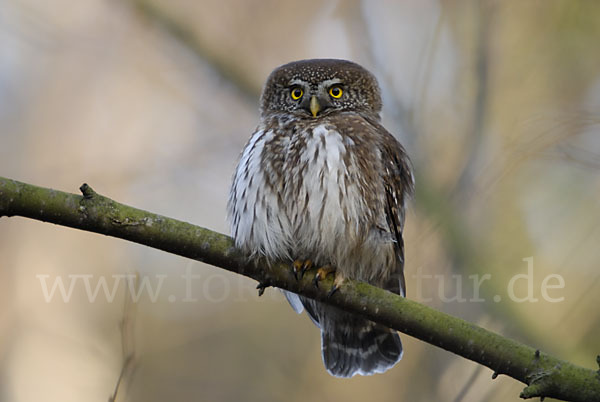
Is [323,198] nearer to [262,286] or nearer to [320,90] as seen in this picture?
[262,286]

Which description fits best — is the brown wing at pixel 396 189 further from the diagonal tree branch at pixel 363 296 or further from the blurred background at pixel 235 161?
the diagonal tree branch at pixel 363 296

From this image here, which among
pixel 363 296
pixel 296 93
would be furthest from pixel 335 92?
pixel 363 296

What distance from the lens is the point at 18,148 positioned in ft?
23.6

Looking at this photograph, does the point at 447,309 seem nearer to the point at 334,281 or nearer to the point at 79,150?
the point at 334,281

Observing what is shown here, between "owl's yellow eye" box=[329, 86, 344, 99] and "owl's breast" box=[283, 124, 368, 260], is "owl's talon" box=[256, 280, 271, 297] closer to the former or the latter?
"owl's breast" box=[283, 124, 368, 260]

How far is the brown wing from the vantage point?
12.8 feet

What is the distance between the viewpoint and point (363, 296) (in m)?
3.16

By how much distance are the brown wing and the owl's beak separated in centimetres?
40

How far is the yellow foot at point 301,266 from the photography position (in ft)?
11.4

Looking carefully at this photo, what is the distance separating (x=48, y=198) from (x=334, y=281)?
138 cm

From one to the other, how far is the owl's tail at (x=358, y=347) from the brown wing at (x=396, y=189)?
346mm

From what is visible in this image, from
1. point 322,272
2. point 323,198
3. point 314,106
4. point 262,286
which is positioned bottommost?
point 262,286

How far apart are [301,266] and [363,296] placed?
1.56 feet

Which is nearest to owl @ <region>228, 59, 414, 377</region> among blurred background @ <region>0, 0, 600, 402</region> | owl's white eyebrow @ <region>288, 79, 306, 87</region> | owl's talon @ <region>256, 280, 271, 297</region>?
owl's white eyebrow @ <region>288, 79, 306, 87</region>
